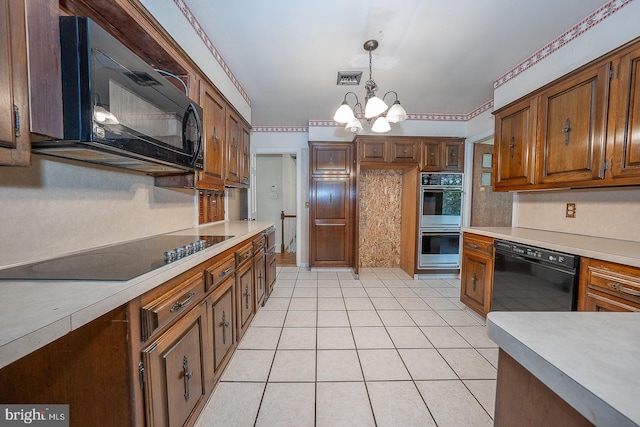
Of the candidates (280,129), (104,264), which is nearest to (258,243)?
(104,264)

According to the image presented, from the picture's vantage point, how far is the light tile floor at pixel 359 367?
1.35 meters

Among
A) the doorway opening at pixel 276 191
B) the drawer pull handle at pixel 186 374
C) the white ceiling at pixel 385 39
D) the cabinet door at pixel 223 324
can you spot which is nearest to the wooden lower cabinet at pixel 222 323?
the cabinet door at pixel 223 324

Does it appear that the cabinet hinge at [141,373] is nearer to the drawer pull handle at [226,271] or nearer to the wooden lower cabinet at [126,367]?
the wooden lower cabinet at [126,367]

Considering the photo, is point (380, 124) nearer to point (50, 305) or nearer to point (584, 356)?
point (584, 356)

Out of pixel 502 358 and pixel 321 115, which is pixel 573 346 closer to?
pixel 502 358

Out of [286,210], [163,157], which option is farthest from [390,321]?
[286,210]

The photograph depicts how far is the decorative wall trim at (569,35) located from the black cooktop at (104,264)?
3178 mm

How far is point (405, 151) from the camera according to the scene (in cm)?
355

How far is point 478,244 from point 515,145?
3.30 feet

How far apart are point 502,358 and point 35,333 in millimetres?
1099

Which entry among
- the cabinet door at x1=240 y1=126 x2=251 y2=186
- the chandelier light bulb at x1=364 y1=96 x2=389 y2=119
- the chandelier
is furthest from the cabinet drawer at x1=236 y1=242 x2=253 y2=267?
the chandelier light bulb at x1=364 y1=96 x2=389 y2=119

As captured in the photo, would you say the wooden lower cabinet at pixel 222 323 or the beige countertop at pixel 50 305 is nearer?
the beige countertop at pixel 50 305

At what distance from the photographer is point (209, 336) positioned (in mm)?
1350

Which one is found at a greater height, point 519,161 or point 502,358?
point 519,161
